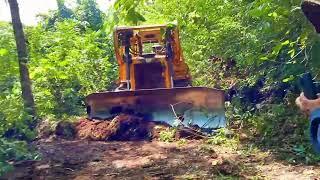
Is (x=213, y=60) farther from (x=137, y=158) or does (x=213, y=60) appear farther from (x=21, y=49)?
(x=137, y=158)

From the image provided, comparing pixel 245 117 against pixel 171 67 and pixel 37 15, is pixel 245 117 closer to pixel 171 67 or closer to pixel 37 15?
pixel 171 67

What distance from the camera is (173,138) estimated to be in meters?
6.52

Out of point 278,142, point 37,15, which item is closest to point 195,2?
point 278,142

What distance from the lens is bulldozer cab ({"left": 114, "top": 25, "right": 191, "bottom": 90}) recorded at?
820cm

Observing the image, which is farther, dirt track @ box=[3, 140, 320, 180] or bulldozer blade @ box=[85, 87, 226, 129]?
bulldozer blade @ box=[85, 87, 226, 129]

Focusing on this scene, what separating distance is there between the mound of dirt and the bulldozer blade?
26 centimetres

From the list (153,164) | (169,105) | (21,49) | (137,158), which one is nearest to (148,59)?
(169,105)

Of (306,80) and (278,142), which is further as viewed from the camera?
(278,142)

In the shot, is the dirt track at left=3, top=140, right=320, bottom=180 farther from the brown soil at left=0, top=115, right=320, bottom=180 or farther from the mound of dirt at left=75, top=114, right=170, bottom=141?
the mound of dirt at left=75, top=114, right=170, bottom=141

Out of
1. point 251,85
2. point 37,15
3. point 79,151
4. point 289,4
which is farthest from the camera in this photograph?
point 37,15

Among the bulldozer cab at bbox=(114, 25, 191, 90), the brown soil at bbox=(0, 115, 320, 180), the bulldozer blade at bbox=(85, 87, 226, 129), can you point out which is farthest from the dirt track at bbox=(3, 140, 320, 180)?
the bulldozer cab at bbox=(114, 25, 191, 90)

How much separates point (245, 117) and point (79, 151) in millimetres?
2677

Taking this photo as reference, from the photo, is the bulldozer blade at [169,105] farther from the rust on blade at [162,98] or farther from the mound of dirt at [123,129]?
the mound of dirt at [123,129]

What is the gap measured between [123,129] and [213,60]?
3668 millimetres
